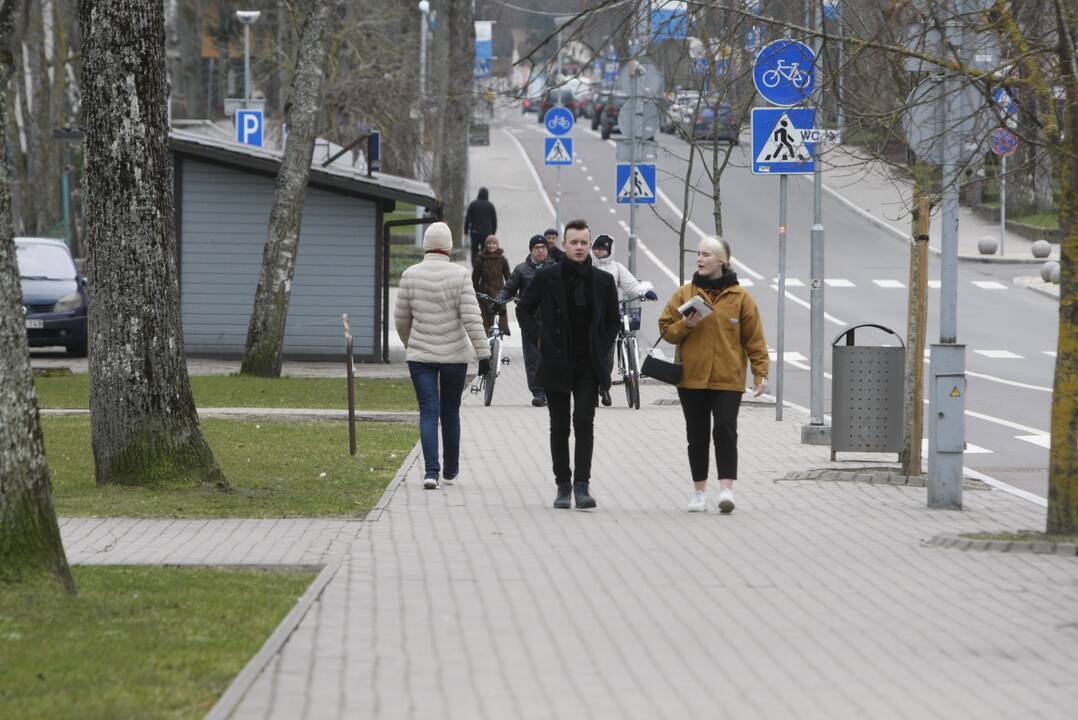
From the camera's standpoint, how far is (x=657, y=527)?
1051 cm

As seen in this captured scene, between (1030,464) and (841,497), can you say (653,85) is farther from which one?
(841,497)

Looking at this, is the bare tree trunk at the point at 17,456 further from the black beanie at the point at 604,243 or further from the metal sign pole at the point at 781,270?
the black beanie at the point at 604,243

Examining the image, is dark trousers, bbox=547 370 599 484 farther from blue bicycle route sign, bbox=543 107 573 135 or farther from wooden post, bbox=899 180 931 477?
blue bicycle route sign, bbox=543 107 573 135

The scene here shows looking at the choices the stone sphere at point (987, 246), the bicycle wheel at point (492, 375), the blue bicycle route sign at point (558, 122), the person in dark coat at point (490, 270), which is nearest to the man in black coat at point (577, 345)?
the bicycle wheel at point (492, 375)

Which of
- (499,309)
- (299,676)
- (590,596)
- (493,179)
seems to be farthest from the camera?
(493,179)

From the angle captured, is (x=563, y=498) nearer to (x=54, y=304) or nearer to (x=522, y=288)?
(x=522, y=288)

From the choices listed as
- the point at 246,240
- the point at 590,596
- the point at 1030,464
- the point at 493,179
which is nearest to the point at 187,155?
Result: the point at 246,240

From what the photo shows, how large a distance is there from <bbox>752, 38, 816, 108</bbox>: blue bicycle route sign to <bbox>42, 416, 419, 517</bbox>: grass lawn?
11.9ft

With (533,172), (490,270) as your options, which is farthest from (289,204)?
(533,172)

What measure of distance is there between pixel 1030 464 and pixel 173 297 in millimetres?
7135

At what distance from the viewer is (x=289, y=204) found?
2298cm

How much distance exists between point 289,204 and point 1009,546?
14667mm

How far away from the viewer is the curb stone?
31.4ft

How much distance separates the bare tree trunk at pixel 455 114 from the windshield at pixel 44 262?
644 inches
